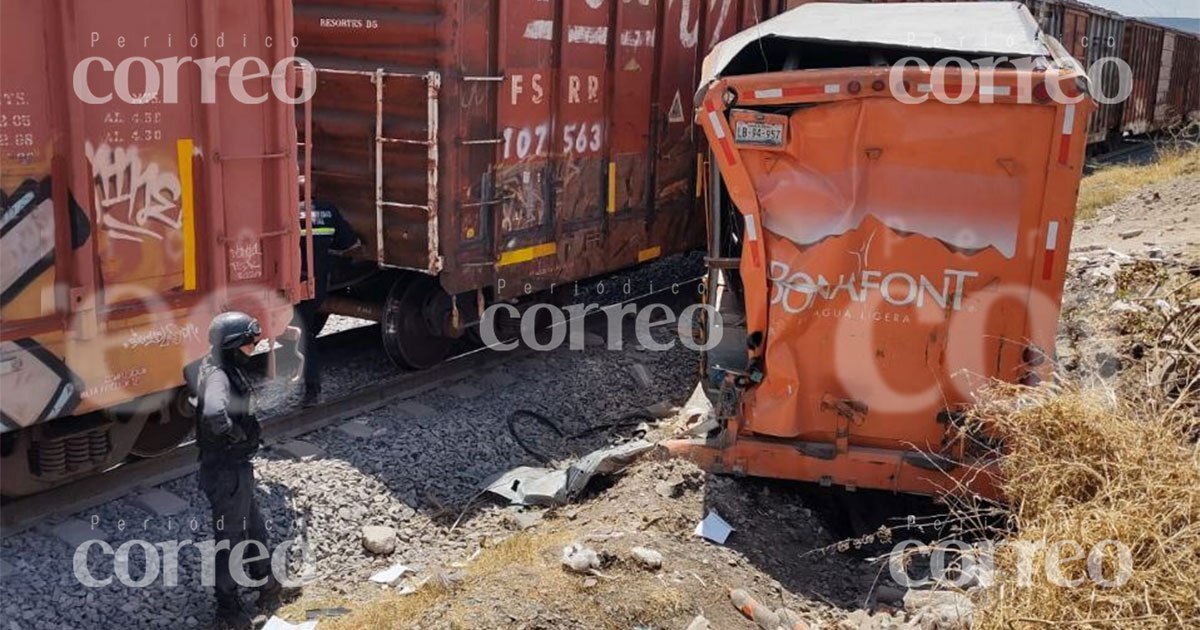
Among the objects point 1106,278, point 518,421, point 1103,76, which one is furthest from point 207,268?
point 1103,76


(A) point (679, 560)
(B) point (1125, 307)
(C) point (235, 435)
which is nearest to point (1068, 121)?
(A) point (679, 560)

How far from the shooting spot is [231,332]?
4.84 m

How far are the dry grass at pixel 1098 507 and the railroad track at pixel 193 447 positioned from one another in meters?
4.16

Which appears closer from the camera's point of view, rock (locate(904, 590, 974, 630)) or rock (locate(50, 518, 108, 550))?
rock (locate(904, 590, 974, 630))

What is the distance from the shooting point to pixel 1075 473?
4.17 metres

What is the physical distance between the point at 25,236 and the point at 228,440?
1280 millimetres

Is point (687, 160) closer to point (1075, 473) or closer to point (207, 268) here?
point (207, 268)

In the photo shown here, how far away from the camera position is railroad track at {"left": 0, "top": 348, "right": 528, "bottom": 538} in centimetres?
544

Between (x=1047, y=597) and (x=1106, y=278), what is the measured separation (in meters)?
5.82

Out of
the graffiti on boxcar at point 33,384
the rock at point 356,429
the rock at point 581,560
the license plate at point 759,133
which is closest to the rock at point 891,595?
the rock at point 581,560

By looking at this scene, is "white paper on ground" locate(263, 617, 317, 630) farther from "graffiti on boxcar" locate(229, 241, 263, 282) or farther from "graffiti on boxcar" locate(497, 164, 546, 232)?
"graffiti on boxcar" locate(497, 164, 546, 232)

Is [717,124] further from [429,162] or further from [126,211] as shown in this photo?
[126,211]

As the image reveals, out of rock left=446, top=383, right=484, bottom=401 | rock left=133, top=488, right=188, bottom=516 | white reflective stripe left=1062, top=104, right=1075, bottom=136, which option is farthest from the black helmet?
white reflective stripe left=1062, top=104, right=1075, bottom=136

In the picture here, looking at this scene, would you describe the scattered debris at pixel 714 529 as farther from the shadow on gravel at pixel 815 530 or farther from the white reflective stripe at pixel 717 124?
the white reflective stripe at pixel 717 124
